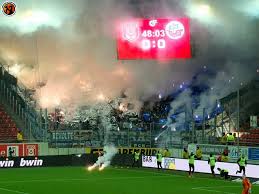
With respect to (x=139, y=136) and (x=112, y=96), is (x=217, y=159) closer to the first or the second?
(x=139, y=136)

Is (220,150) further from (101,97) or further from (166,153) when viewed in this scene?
(101,97)

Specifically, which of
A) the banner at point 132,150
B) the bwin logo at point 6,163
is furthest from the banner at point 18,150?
the banner at point 132,150

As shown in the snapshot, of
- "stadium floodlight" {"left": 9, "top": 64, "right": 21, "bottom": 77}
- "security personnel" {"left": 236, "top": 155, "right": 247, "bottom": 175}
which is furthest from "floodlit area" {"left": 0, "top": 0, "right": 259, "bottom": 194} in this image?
"security personnel" {"left": 236, "top": 155, "right": 247, "bottom": 175}

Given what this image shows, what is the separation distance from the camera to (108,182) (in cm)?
3300

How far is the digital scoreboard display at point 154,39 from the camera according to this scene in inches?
1737

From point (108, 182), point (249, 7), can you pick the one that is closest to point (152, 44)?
point (249, 7)

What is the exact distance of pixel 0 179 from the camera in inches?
1342

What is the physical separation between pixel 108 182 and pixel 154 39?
15.0 metres

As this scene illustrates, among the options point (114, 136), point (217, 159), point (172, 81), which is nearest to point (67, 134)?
point (114, 136)

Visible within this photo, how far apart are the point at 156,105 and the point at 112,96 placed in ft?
16.2

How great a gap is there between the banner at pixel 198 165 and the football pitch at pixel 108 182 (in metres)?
0.73

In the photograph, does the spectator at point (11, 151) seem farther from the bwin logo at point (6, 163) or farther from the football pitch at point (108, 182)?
the football pitch at point (108, 182)

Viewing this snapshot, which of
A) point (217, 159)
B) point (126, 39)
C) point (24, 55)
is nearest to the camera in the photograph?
point (217, 159)

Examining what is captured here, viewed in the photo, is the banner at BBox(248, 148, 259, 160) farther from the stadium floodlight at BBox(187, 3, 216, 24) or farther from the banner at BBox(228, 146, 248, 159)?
the stadium floodlight at BBox(187, 3, 216, 24)
